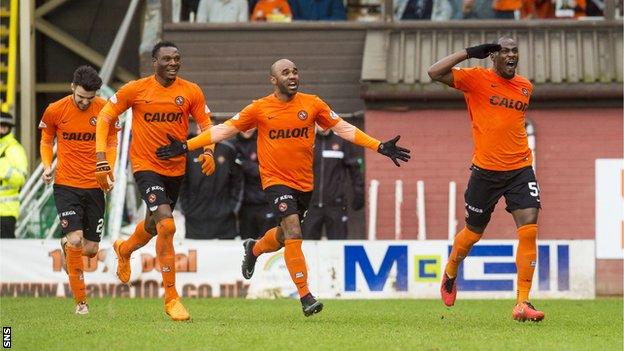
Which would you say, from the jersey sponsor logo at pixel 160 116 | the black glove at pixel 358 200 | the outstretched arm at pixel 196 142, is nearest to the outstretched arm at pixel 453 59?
the outstretched arm at pixel 196 142

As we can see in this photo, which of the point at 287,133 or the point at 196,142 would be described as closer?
the point at 196,142

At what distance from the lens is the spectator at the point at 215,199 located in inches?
805

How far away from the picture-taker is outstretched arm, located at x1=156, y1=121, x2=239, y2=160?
13.4 m

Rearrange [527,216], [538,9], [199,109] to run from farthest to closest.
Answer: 1. [538,9]
2. [199,109]
3. [527,216]

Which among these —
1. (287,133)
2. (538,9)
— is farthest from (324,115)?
(538,9)

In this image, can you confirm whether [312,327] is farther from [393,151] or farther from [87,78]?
[87,78]

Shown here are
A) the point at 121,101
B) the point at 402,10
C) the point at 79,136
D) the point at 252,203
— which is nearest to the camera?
the point at 121,101

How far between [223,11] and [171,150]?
10.0 meters

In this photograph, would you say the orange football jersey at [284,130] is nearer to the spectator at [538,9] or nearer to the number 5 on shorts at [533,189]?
the number 5 on shorts at [533,189]

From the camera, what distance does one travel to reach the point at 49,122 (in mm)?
15367

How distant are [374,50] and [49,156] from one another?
794 cm

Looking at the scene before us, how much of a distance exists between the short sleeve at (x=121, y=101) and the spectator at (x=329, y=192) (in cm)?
658

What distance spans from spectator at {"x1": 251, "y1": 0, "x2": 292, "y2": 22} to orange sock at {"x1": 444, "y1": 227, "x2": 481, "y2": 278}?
9.29 m

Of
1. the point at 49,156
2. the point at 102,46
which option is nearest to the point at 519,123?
the point at 49,156
